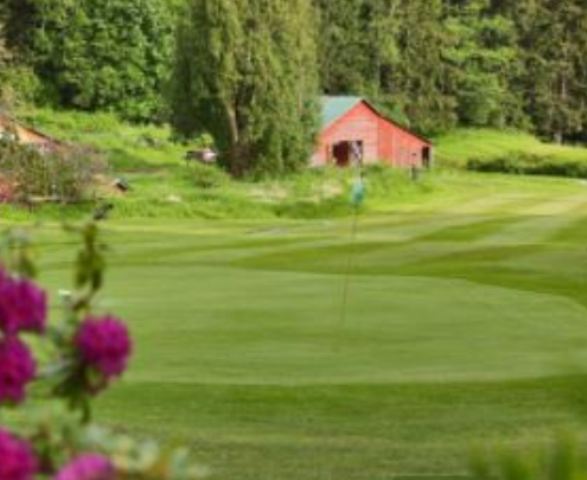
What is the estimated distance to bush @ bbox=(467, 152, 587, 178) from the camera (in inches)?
3071

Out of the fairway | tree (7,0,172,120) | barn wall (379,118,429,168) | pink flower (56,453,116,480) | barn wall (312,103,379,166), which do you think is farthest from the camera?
tree (7,0,172,120)

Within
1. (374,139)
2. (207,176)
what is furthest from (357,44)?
(207,176)

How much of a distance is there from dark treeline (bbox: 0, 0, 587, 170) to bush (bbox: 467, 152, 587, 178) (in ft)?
22.7

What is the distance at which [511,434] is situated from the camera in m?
10.8

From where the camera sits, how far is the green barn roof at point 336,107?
71.0m

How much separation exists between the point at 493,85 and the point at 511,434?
3273 inches

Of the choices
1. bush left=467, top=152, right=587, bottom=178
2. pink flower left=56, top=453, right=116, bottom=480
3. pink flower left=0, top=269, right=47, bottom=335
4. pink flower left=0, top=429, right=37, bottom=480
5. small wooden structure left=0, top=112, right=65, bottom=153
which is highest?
pink flower left=0, top=269, right=47, bottom=335

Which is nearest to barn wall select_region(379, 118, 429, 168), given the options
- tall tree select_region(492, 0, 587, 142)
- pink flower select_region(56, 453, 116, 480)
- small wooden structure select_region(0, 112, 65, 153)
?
tall tree select_region(492, 0, 587, 142)

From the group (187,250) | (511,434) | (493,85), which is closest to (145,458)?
(511,434)

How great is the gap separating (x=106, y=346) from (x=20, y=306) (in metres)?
0.22

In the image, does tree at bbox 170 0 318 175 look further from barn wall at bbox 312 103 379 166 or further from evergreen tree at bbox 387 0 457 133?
evergreen tree at bbox 387 0 457 133

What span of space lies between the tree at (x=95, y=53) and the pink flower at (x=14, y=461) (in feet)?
258

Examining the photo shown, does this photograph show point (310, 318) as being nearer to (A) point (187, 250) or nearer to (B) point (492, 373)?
(B) point (492, 373)

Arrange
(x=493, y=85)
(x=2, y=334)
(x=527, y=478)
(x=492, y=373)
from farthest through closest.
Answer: (x=493, y=85) < (x=492, y=373) < (x=2, y=334) < (x=527, y=478)
